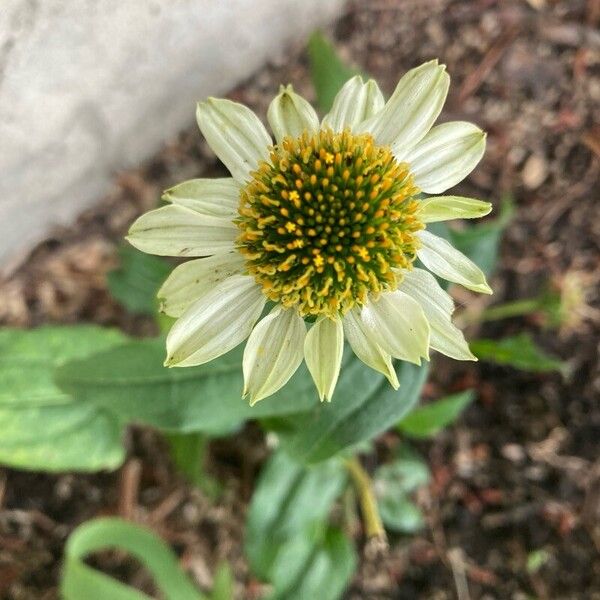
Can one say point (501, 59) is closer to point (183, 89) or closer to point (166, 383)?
point (183, 89)

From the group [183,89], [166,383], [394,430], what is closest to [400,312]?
[166,383]

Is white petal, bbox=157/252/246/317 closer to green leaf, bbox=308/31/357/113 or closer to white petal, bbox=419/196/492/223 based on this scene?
white petal, bbox=419/196/492/223

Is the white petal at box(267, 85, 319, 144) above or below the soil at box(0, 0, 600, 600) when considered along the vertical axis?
above

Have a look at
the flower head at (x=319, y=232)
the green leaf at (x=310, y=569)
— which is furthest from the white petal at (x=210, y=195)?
the green leaf at (x=310, y=569)

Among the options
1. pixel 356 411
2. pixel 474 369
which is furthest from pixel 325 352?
pixel 474 369

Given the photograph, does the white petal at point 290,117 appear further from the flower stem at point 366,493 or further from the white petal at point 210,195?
the flower stem at point 366,493

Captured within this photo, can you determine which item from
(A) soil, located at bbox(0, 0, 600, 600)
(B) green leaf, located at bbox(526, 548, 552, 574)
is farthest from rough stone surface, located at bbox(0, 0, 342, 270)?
(B) green leaf, located at bbox(526, 548, 552, 574)
